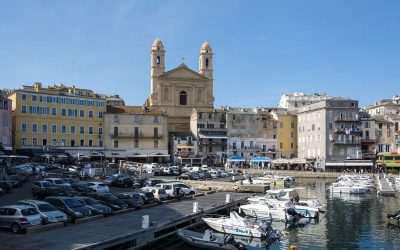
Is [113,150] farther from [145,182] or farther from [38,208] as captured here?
[38,208]

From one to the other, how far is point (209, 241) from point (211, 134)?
76.5m

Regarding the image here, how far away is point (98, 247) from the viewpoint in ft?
77.5

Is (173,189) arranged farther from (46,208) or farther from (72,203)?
(46,208)

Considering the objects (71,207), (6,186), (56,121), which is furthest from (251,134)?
(71,207)

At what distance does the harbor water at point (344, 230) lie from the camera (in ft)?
103

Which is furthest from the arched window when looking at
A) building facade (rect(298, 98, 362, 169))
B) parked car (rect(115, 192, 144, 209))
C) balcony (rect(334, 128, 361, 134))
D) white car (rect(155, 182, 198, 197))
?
parked car (rect(115, 192, 144, 209))

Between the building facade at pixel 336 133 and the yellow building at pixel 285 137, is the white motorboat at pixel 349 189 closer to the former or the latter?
the building facade at pixel 336 133

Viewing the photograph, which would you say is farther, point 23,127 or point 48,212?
point 23,127

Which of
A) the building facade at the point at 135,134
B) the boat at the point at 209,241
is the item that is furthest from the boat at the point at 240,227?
the building facade at the point at 135,134

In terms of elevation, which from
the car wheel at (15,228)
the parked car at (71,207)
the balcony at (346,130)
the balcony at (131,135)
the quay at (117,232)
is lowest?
the quay at (117,232)

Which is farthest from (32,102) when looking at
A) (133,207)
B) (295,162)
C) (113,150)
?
(133,207)

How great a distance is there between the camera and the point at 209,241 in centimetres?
2867

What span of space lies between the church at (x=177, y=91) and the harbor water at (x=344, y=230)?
64.8 metres

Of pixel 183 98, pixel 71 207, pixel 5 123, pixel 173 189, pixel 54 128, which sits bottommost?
pixel 173 189
